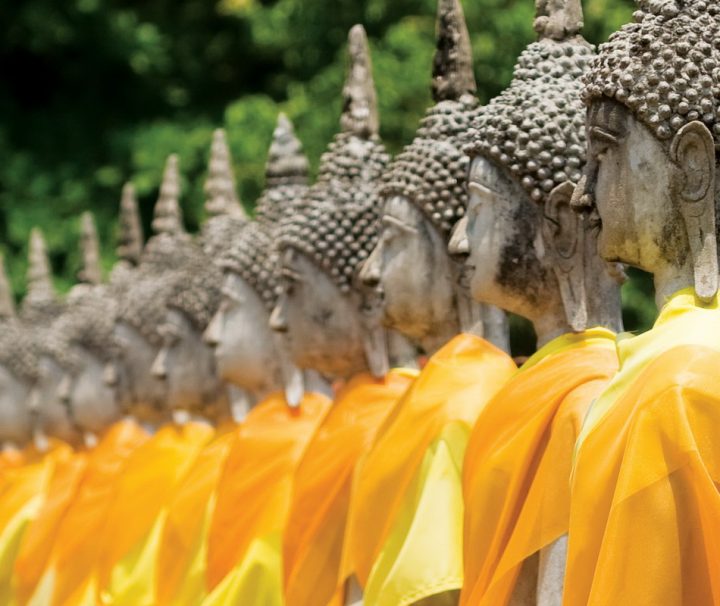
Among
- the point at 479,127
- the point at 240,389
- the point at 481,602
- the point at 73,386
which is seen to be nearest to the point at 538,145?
the point at 479,127

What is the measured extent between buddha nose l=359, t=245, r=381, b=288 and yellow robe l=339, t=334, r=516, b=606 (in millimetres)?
487

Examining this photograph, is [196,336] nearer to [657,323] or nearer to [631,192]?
[631,192]

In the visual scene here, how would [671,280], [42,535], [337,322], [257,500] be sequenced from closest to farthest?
[671,280] < [337,322] < [257,500] < [42,535]

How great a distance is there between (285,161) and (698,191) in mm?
3941

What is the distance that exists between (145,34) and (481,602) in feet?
39.5

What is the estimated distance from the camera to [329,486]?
270 inches

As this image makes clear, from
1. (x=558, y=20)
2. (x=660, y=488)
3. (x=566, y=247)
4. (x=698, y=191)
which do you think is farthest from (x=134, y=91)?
(x=660, y=488)

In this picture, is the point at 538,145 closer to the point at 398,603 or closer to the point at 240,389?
the point at 398,603

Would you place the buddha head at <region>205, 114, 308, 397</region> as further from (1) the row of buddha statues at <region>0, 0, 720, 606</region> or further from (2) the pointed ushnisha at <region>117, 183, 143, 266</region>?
(2) the pointed ushnisha at <region>117, 183, 143, 266</region>

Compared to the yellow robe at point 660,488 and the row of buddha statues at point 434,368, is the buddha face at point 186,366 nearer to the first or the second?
the row of buddha statues at point 434,368

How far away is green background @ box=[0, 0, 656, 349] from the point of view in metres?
13.5

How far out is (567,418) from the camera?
495cm

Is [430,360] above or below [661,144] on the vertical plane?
below

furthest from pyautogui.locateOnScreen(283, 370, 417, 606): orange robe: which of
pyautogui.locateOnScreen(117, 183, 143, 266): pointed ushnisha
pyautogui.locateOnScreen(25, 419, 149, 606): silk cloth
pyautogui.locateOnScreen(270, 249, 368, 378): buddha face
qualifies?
pyautogui.locateOnScreen(117, 183, 143, 266): pointed ushnisha
